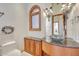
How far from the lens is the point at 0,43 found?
2.10 metres

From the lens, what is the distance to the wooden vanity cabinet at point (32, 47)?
82.4 inches

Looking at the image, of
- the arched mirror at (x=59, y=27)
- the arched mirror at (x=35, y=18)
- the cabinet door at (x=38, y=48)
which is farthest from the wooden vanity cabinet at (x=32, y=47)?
the arched mirror at (x=59, y=27)

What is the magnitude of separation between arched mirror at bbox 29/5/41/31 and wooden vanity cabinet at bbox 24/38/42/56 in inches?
6.3

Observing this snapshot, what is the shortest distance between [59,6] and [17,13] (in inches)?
22.1

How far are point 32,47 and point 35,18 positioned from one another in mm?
385

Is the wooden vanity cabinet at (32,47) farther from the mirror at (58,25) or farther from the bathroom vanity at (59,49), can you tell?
the mirror at (58,25)

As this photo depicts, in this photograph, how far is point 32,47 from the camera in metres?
2.11

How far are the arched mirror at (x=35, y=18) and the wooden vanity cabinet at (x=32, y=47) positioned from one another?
0.16 meters

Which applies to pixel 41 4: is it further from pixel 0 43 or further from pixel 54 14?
pixel 0 43

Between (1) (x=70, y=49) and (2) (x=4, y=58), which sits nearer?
(1) (x=70, y=49)

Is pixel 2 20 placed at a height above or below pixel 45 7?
below

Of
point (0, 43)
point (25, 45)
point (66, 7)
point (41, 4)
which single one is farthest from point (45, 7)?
point (0, 43)

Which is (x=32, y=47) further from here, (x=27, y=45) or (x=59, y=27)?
(x=59, y=27)

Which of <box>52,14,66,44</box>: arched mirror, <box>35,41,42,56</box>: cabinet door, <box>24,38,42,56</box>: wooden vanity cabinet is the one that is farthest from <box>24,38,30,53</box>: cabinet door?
<box>52,14,66,44</box>: arched mirror
